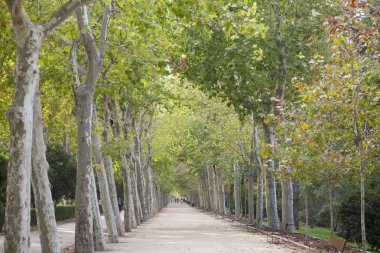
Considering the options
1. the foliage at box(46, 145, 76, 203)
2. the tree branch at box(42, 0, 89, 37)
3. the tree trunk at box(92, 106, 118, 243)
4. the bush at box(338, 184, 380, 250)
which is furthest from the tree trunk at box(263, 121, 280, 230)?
the tree branch at box(42, 0, 89, 37)

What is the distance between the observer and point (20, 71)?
884 cm

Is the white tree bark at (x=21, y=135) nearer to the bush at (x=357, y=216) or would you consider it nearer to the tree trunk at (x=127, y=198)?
the bush at (x=357, y=216)

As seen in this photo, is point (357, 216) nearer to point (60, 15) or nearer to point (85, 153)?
point (85, 153)

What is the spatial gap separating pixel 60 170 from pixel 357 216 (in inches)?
950

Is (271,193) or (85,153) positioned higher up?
(85,153)

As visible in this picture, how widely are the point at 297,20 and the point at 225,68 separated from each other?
3797 mm

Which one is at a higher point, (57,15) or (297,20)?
(297,20)

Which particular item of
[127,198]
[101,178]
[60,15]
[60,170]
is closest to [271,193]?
[127,198]

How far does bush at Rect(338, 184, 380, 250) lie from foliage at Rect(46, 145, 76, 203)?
22651 millimetres

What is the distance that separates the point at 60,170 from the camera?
38.2 meters

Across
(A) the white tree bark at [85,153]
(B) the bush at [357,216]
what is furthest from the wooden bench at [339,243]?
(A) the white tree bark at [85,153]

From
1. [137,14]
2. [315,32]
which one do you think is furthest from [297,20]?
[137,14]

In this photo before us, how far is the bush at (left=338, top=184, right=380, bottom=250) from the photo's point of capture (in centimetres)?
1833

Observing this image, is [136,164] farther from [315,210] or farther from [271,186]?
[315,210]
